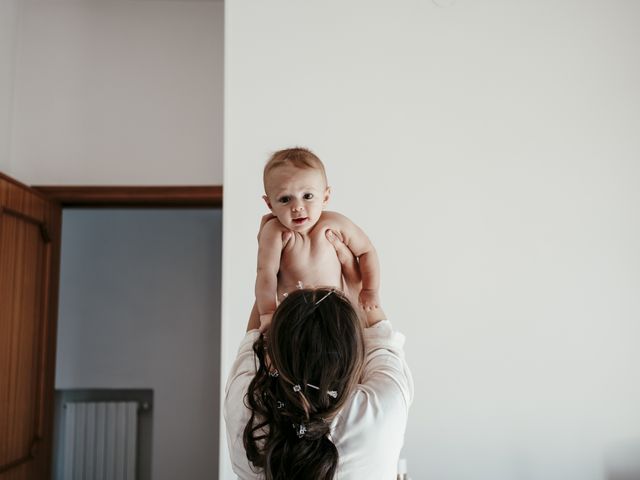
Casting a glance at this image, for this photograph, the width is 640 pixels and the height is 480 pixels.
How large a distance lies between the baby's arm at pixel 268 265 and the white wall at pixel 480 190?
715 millimetres

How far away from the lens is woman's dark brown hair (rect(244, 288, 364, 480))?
3.39ft

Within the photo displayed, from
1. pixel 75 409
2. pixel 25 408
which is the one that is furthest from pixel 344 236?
pixel 75 409

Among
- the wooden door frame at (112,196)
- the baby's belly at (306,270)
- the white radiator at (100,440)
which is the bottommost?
the white radiator at (100,440)

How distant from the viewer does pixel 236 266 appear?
224cm

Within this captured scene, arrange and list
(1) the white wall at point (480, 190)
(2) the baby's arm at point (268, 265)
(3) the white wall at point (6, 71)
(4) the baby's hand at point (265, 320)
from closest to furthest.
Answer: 1. (4) the baby's hand at point (265, 320)
2. (2) the baby's arm at point (268, 265)
3. (1) the white wall at point (480, 190)
4. (3) the white wall at point (6, 71)

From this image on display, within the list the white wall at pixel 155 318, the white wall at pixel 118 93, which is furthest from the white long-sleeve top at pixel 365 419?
the white wall at pixel 155 318

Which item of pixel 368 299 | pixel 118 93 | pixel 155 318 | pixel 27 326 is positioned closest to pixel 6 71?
pixel 118 93

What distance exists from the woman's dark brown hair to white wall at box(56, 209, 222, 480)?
249 cm

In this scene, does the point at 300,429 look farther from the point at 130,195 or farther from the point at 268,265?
the point at 130,195

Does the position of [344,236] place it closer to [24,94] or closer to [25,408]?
[25,408]

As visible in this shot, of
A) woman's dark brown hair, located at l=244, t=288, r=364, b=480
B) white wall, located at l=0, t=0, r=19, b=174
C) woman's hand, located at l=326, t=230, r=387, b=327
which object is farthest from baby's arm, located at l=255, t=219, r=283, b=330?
white wall, located at l=0, t=0, r=19, b=174

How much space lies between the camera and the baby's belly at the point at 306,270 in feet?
5.01

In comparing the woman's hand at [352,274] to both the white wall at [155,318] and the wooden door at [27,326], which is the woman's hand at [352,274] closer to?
the wooden door at [27,326]

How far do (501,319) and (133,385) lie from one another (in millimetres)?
2214
